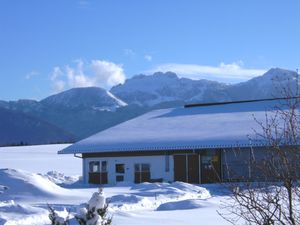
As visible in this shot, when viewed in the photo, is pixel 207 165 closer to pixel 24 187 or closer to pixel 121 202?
pixel 24 187

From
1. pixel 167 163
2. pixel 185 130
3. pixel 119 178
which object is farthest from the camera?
pixel 185 130

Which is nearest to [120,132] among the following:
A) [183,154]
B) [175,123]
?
[175,123]

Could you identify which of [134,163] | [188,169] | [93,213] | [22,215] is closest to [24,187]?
[22,215]

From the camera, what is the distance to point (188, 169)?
119 feet

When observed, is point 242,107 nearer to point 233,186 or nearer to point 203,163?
point 203,163

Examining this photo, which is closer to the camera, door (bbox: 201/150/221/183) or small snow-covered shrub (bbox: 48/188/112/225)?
small snow-covered shrub (bbox: 48/188/112/225)

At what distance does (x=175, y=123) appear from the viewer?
43062 millimetres

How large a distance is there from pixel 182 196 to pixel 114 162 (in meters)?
14.1

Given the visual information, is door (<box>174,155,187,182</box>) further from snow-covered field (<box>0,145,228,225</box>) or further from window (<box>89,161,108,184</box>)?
window (<box>89,161,108,184</box>)

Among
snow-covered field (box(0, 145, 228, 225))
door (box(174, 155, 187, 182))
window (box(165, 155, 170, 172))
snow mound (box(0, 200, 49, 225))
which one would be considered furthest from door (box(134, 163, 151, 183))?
snow mound (box(0, 200, 49, 225))

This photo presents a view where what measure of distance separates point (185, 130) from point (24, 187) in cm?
→ 1676

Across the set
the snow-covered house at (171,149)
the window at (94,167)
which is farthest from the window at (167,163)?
the window at (94,167)

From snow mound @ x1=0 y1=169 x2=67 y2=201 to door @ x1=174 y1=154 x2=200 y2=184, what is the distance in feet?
39.2

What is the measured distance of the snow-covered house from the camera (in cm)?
3566
